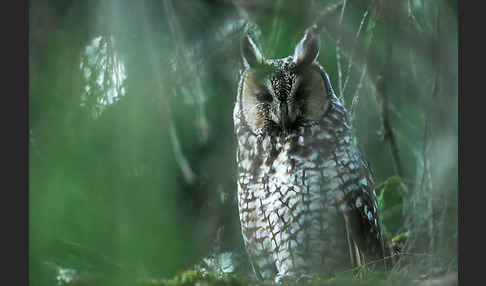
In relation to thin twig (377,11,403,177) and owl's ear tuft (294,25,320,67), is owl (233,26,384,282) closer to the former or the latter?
owl's ear tuft (294,25,320,67)

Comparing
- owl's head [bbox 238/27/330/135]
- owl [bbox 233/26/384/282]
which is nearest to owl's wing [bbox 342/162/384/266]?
owl [bbox 233/26/384/282]

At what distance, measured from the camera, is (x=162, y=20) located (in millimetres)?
1999

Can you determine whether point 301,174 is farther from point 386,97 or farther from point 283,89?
point 386,97

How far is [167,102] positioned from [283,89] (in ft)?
1.44

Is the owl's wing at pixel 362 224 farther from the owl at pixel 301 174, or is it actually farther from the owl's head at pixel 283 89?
the owl's head at pixel 283 89

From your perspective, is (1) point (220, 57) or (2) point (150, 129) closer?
(2) point (150, 129)

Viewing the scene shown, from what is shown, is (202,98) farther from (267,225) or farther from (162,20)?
(267,225)

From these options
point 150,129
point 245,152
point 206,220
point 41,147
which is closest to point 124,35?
point 150,129

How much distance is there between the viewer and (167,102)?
1.90m

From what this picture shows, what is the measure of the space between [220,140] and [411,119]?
866 millimetres

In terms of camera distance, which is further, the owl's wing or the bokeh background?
the owl's wing

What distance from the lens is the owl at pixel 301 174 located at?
189cm

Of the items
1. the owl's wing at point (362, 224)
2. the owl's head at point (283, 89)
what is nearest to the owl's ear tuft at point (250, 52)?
the owl's head at point (283, 89)

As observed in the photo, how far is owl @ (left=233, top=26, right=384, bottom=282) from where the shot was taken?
189 cm
